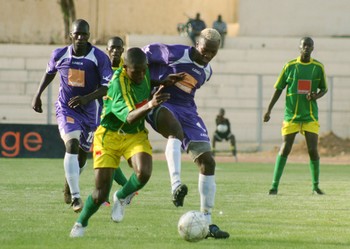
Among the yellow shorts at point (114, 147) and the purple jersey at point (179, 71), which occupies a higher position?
the purple jersey at point (179, 71)

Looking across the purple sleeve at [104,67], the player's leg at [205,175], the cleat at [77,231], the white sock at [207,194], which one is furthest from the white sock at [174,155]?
the purple sleeve at [104,67]

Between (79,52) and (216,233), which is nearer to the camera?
(216,233)

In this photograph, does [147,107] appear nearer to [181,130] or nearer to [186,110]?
[181,130]

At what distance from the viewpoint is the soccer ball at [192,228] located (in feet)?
35.3

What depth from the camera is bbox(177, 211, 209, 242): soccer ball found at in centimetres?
1076

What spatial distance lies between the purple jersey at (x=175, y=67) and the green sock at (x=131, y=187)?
1.27 m

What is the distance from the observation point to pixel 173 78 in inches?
459

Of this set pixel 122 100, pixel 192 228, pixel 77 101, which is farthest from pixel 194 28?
pixel 192 228

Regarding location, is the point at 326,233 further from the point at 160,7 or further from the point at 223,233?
the point at 160,7

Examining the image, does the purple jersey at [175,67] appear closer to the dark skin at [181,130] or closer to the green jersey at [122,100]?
the dark skin at [181,130]

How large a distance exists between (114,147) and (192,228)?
1.10 meters

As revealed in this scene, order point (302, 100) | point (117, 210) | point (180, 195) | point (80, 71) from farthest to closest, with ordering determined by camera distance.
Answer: point (302, 100), point (80, 71), point (117, 210), point (180, 195)

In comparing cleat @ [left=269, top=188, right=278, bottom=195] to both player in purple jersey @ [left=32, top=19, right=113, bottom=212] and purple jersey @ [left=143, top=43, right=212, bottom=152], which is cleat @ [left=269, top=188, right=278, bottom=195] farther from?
purple jersey @ [left=143, top=43, right=212, bottom=152]

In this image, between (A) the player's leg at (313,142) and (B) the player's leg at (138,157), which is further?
(A) the player's leg at (313,142)
